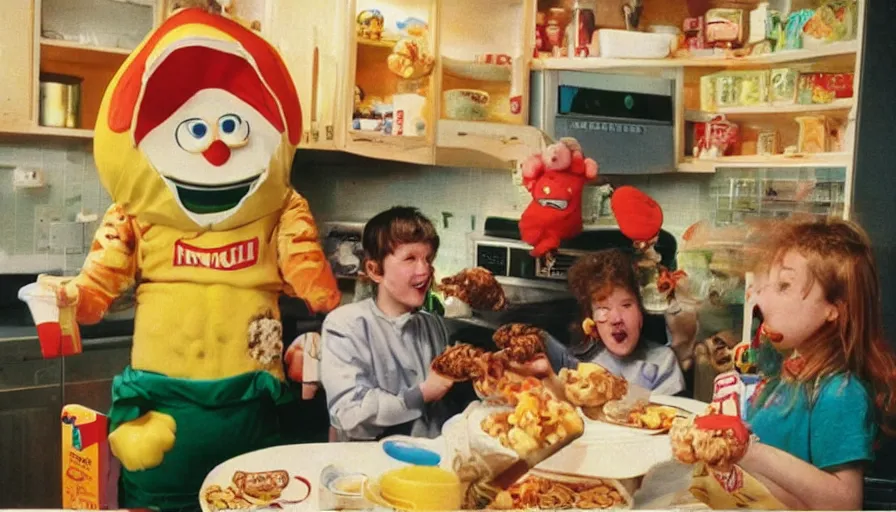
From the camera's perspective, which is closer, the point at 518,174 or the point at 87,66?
the point at 87,66

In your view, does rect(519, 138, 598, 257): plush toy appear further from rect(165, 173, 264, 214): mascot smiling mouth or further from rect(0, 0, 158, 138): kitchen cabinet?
rect(0, 0, 158, 138): kitchen cabinet

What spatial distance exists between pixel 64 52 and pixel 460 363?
114 cm

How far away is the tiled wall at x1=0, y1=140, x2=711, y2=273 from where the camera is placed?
6.77 feet

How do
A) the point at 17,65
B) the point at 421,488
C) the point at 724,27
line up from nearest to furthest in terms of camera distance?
the point at 17,65, the point at 421,488, the point at 724,27

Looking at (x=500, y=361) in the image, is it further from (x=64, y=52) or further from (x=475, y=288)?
(x=64, y=52)

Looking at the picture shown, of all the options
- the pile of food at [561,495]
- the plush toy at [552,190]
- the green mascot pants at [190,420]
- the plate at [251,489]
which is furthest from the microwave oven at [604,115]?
the plate at [251,489]

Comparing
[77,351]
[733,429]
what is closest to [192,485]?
[77,351]

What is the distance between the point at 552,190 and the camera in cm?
218

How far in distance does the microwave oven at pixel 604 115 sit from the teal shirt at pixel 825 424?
65 centimetres

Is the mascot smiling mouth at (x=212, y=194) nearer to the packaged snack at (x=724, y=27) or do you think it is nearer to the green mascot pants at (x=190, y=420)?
the green mascot pants at (x=190, y=420)

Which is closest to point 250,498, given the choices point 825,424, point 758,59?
point 825,424

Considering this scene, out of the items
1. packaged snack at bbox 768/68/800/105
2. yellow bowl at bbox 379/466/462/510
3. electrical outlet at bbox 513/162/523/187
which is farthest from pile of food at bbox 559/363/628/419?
packaged snack at bbox 768/68/800/105

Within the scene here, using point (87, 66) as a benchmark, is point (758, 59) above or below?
above

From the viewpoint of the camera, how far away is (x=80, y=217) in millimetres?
2084
